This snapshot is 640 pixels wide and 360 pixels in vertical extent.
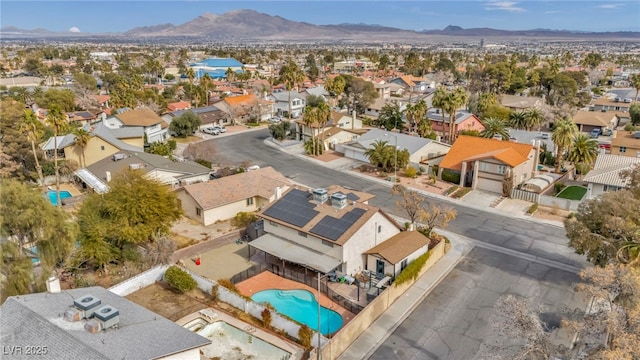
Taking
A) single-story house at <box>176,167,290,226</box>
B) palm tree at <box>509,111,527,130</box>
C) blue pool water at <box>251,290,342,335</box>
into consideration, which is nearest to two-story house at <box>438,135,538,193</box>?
palm tree at <box>509,111,527,130</box>

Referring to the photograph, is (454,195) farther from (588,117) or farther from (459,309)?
(588,117)

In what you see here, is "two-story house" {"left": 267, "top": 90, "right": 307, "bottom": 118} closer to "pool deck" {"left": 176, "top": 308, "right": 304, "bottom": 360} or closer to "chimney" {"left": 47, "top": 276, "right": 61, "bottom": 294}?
"pool deck" {"left": 176, "top": 308, "right": 304, "bottom": 360}

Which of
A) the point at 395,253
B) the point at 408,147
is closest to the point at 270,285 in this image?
the point at 395,253

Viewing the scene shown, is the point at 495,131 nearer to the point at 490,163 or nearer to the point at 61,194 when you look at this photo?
the point at 490,163

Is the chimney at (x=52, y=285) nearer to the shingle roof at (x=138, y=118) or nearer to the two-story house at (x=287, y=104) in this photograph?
the shingle roof at (x=138, y=118)

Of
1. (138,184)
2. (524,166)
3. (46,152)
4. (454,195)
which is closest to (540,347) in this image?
(138,184)
